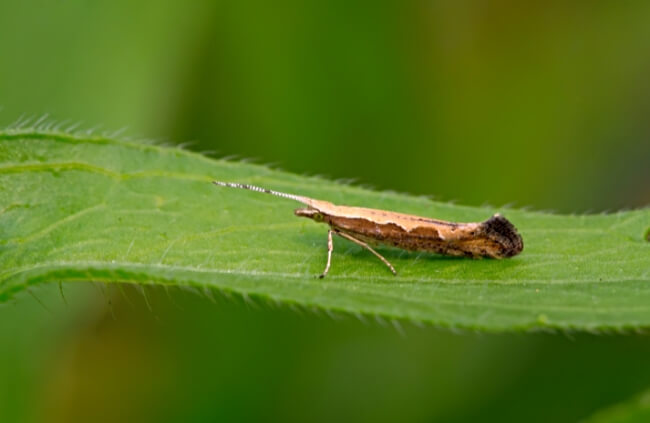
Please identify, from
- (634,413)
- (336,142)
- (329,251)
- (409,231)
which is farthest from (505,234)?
(336,142)

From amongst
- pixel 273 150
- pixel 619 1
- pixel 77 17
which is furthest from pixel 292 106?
pixel 619 1

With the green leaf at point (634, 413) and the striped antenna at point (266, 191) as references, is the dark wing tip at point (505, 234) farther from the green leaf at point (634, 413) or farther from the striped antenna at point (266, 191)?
the green leaf at point (634, 413)

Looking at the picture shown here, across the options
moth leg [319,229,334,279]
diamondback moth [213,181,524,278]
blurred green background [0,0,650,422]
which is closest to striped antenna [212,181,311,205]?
diamondback moth [213,181,524,278]

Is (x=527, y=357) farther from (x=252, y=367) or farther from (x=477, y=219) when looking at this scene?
(x=252, y=367)

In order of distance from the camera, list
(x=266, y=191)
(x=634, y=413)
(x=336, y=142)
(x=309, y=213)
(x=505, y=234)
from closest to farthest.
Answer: (x=634, y=413) < (x=505, y=234) < (x=266, y=191) < (x=309, y=213) < (x=336, y=142)

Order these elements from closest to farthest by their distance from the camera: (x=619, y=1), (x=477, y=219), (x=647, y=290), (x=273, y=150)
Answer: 1. (x=647, y=290)
2. (x=477, y=219)
3. (x=273, y=150)
4. (x=619, y=1)

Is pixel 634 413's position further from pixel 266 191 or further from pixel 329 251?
pixel 266 191

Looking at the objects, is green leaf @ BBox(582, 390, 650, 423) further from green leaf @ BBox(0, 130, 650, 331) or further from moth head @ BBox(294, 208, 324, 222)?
moth head @ BBox(294, 208, 324, 222)

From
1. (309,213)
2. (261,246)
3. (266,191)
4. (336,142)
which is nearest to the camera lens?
(261,246)

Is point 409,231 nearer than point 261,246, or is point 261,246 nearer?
point 261,246
